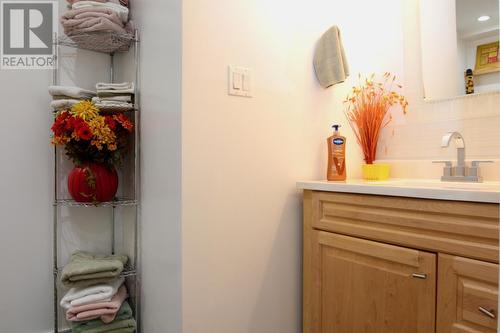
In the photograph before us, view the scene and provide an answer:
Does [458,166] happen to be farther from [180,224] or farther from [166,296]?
[166,296]

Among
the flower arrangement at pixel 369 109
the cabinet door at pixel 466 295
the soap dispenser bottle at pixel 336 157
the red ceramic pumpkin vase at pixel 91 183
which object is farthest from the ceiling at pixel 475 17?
the red ceramic pumpkin vase at pixel 91 183

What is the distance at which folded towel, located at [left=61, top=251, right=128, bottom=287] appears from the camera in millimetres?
1466

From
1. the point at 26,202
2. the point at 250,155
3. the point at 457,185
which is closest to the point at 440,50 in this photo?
the point at 457,185

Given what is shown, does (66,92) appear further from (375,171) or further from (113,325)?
(375,171)

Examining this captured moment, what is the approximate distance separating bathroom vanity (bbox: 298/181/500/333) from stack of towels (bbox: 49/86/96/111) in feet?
3.45

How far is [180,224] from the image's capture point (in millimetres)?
1206

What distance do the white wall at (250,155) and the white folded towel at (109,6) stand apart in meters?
0.50

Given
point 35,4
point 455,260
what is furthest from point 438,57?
point 35,4

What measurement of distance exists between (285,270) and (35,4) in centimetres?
172

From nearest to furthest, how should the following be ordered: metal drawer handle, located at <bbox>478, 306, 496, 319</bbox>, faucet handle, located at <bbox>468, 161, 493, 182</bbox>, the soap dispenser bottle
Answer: metal drawer handle, located at <bbox>478, 306, 496, 319</bbox> → faucet handle, located at <bbox>468, 161, 493, 182</bbox> → the soap dispenser bottle

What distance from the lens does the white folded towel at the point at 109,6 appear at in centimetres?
148

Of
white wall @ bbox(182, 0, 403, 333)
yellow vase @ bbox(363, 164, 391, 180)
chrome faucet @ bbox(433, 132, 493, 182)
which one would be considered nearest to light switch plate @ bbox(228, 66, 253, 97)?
white wall @ bbox(182, 0, 403, 333)

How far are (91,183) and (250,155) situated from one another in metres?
0.72

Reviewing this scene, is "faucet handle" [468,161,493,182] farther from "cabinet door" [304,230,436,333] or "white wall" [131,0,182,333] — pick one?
"white wall" [131,0,182,333]
